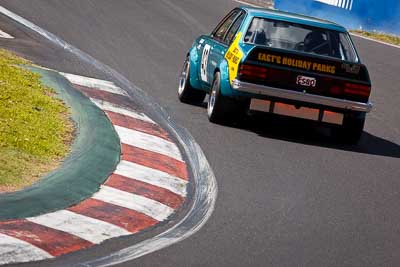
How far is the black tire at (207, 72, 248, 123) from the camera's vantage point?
1303 cm

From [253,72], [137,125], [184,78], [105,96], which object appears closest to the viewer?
[137,125]

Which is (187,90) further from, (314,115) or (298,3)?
(298,3)

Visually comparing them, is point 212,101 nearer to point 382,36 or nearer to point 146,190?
→ point 146,190

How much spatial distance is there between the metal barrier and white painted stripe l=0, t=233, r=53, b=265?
63.8 ft

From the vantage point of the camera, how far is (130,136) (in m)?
11.4

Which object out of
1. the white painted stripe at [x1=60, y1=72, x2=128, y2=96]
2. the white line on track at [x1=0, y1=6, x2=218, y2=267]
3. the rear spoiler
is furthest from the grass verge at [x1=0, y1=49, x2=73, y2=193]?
the rear spoiler

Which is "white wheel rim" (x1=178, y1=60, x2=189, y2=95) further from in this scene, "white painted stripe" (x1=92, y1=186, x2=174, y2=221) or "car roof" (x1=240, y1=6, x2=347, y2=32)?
"white painted stripe" (x1=92, y1=186, x2=174, y2=221)

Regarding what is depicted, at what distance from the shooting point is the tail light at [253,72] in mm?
12695

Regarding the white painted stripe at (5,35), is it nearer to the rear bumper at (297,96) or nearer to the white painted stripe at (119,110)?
the white painted stripe at (119,110)

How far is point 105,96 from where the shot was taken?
1368 cm

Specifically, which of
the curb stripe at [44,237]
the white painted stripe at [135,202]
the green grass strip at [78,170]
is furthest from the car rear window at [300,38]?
the curb stripe at [44,237]

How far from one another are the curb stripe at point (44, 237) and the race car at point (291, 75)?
17.6 ft

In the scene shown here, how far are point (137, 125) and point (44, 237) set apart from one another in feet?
15.5

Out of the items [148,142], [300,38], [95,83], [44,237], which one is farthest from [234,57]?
[44,237]
